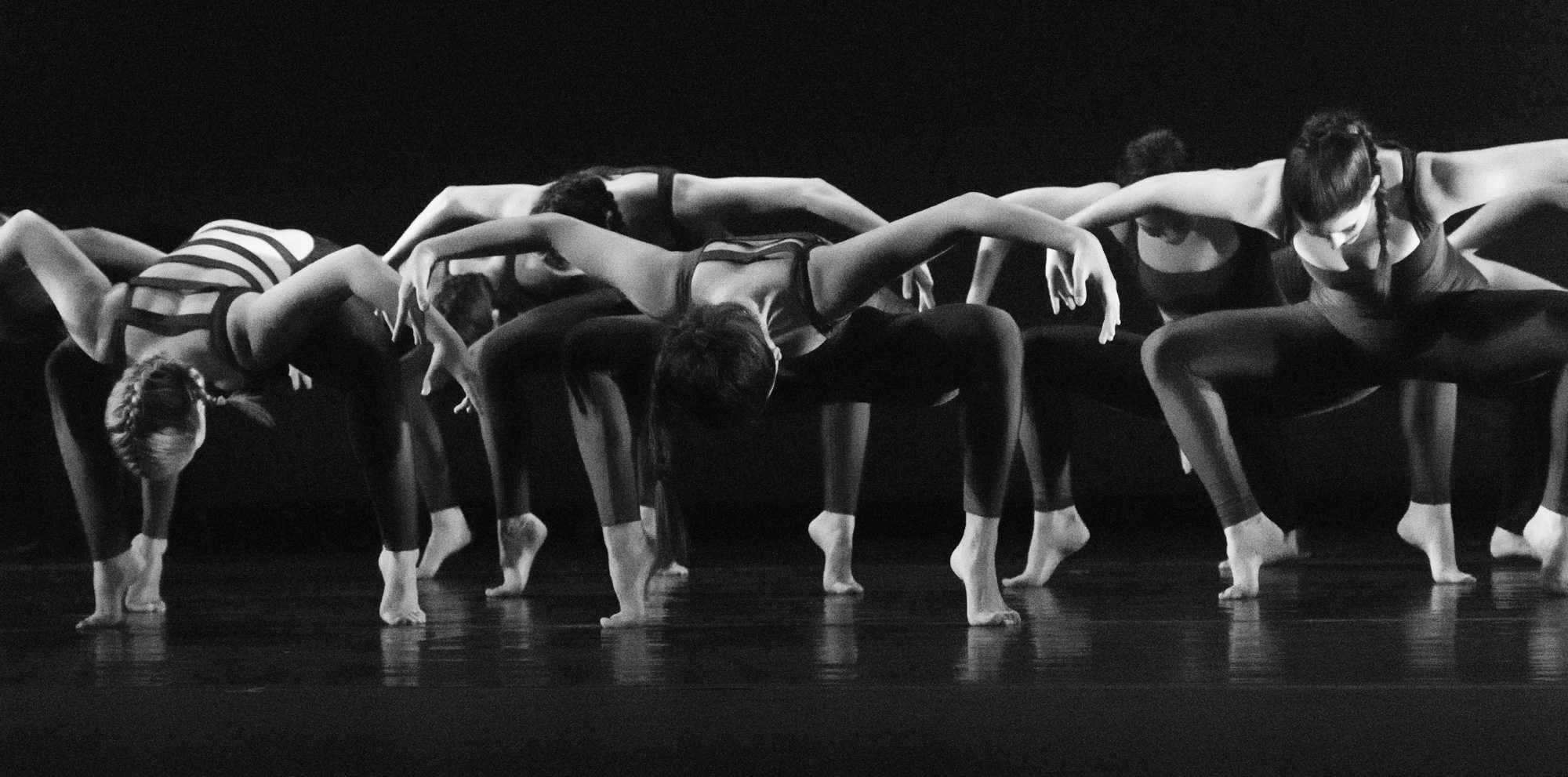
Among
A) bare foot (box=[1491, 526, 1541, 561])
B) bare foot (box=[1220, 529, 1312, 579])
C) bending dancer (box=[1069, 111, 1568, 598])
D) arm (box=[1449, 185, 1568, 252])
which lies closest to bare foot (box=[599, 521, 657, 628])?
bending dancer (box=[1069, 111, 1568, 598])

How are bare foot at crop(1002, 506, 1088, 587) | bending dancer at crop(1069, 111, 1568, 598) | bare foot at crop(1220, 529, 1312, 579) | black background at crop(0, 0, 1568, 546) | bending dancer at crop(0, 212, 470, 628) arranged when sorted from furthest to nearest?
1. black background at crop(0, 0, 1568, 546)
2. bare foot at crop(1002, 506, 1088, 587)
3. bare foot at crop(1220, 529, 1312, 579)
4. bending dancer at crop(1069, 111, 1568, 598)
5. bending dancer at crop(0, 212, 470, 628)

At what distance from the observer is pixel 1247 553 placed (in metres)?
2.68

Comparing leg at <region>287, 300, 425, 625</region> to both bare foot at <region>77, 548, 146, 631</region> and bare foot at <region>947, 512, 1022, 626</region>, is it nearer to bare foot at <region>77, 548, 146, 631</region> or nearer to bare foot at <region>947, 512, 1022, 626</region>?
bare foot at <region>77, 548, 146, 631</region>

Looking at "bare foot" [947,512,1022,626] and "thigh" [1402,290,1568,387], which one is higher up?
"thigh" [1402,290,1568,387]

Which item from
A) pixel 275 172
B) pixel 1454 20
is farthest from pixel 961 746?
pixel 275 172

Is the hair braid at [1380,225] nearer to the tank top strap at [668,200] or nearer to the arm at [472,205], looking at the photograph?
the tank top strap at [668,200]

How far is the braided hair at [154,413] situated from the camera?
241cm

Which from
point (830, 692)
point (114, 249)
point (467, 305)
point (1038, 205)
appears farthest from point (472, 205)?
point (830, 692)

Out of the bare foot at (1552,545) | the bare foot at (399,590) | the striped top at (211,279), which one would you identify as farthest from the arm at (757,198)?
the bare foot at (1552,545)

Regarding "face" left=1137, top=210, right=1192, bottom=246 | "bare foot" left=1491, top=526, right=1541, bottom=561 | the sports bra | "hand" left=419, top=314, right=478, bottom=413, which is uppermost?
"face" left=1137, top=210, right=1192, bottom=246

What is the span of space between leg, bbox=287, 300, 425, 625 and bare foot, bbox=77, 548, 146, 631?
0.46 metres

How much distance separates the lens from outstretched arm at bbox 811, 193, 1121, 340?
7.04 feet

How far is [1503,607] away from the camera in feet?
7.96

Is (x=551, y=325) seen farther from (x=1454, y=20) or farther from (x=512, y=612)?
(x=1454, y=20)
